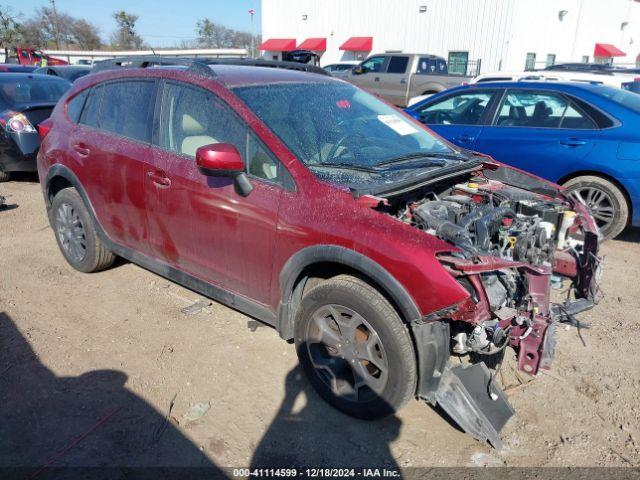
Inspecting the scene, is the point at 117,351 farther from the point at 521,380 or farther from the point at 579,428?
the point at 579,428

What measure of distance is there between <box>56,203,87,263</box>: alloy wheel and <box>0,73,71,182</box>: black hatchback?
3449 mm

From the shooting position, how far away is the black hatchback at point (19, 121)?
7.10 meters

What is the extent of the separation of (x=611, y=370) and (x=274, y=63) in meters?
3.48

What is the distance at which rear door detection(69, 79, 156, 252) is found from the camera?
3.54 meters

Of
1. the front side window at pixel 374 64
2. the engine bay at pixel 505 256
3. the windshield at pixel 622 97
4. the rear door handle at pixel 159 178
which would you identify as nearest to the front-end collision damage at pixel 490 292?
the engine bay at pixel 505 256

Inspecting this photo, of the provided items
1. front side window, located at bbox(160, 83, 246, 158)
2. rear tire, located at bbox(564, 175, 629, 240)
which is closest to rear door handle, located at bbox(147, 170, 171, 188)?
front side window, located at bbox(160, 83, 246, 158)

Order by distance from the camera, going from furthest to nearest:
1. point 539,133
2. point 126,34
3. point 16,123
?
point 126,34, point 16,123, point 539,133

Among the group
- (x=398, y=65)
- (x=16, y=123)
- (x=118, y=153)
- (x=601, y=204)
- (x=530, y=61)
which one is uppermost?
(x=530, y=61)

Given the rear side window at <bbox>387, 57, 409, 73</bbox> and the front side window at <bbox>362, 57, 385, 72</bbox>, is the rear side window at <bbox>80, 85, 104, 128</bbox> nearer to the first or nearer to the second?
the rear side window at <bbox>387, 57, 409, 73</bbox>

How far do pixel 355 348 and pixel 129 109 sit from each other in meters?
2.55

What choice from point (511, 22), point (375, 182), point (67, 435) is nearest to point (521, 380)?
point (375, 182)

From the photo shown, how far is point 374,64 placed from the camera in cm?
1595

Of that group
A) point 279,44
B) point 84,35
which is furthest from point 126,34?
point 279,44

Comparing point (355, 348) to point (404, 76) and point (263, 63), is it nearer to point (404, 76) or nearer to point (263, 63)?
point (263, 63)
